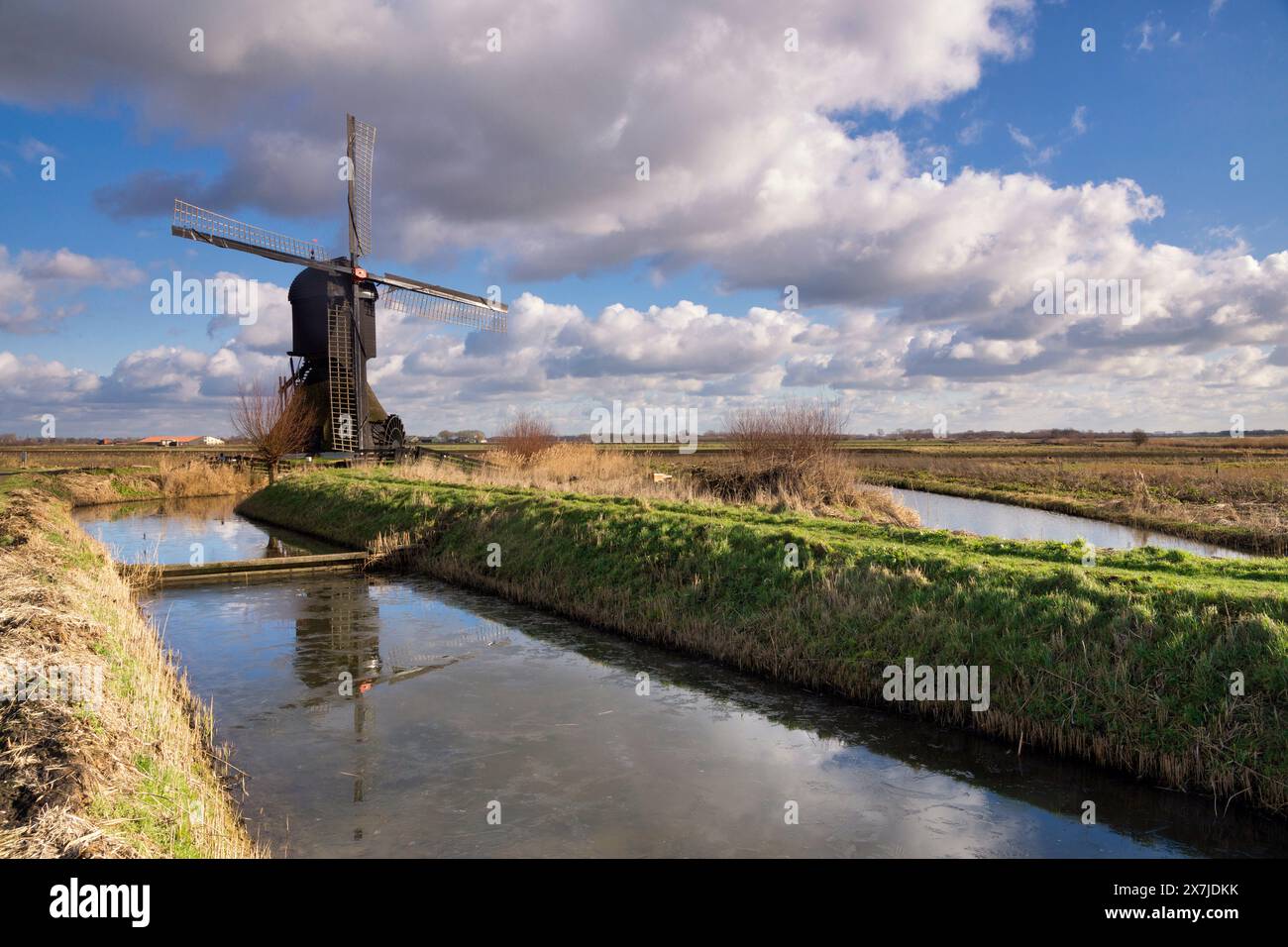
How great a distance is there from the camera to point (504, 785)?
708cm

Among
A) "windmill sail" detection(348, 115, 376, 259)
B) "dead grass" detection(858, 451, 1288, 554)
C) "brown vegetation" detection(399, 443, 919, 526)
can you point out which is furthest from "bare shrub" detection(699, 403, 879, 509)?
"windmill sail" detection(348, 115, 376, 259)

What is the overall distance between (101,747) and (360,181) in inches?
1444

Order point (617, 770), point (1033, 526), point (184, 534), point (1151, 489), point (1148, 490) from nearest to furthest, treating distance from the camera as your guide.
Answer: point (617, 770), point (1033, 526), point (184, 534), point (1148, 490), point (1151, 489)

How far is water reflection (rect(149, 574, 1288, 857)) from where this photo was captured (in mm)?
6195

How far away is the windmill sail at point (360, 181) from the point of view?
119ft

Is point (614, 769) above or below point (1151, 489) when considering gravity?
below

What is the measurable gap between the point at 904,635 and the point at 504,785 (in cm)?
502

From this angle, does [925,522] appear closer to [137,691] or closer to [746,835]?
[746,835]

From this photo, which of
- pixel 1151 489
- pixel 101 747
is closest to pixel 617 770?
pixel 101 747

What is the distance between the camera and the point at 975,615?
9.14 m

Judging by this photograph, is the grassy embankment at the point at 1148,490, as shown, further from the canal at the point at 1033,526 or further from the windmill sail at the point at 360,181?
the windmill sail at the point at 360,181

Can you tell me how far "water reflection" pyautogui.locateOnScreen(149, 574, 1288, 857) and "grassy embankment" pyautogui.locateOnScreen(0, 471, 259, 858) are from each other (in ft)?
1.98

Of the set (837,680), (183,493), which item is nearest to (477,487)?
(837,680)

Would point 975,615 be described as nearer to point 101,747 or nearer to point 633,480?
point 101,747
